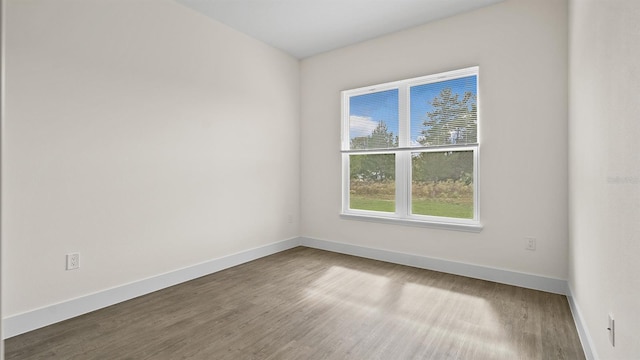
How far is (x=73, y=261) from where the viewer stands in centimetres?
243

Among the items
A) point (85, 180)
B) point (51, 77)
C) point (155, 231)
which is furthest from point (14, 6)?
point (155, 231)

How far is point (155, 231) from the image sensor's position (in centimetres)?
297

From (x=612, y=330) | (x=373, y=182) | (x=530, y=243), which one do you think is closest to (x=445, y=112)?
(x=373, y=182)

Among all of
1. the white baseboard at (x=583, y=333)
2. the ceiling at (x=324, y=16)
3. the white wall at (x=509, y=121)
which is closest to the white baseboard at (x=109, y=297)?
the white wall at (x=509, y=121)

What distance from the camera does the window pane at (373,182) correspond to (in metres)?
3.96

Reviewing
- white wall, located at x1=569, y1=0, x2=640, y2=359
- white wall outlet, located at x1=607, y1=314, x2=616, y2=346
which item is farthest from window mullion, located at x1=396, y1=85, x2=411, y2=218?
white wall outlet, located at x1=607, y1=314, x2=616, y2=346

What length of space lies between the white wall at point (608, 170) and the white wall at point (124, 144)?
327 cm

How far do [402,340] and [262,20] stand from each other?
346 cm

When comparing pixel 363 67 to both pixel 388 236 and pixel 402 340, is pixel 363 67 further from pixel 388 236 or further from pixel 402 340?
pixel 402 340

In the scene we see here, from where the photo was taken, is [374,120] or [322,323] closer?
[322,323]

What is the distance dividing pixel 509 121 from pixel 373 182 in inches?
66.7

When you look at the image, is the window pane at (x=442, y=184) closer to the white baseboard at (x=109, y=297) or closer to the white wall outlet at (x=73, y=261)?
the white baseboard at (x=109, y=297)

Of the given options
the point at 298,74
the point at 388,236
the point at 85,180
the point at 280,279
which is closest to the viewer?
the point at 85,180

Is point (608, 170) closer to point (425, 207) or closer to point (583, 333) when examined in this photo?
point (583, 333)
